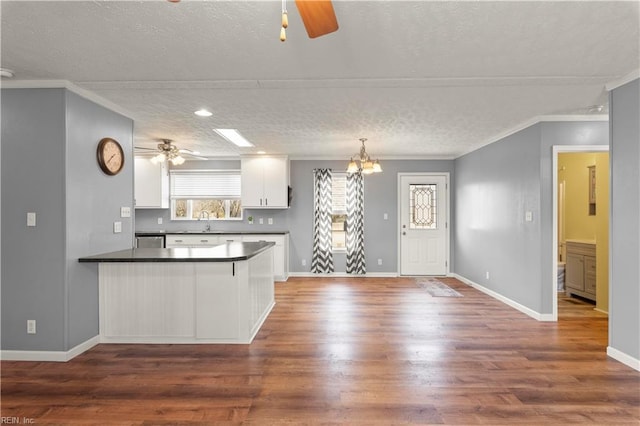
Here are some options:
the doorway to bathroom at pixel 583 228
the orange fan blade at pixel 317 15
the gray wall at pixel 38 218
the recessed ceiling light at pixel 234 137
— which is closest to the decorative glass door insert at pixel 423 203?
the doorway to bathroom at pixel 583 228

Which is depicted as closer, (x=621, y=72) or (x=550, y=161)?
(x=621, y=72)

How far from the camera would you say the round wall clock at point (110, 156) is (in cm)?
344

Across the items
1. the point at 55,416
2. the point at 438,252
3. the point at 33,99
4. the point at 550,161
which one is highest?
the point at 33,99

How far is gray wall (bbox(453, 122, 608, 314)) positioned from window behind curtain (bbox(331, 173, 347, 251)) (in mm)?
2268

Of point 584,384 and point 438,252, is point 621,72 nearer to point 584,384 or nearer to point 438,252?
point 584,384

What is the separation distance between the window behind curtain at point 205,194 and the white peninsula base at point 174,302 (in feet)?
12.2

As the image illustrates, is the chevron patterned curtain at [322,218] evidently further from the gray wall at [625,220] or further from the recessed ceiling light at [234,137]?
the gray wall at [625,220]

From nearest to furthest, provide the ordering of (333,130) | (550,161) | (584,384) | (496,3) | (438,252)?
(496,3)
(584,384)
(550,161)
(333,130)
(438,252)

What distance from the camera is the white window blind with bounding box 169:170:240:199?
7.03 m

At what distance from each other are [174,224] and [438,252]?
536cm

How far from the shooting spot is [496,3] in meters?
1.90

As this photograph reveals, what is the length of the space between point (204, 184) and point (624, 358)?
21.8 feet

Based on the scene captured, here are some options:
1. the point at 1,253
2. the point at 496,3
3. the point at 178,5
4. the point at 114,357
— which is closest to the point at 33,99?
the point at 1,253

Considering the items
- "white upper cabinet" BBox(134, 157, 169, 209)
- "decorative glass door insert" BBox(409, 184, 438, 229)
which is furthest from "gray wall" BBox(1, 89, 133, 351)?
"decorative glass door insert" BBox(409, 184, 438, 229)
